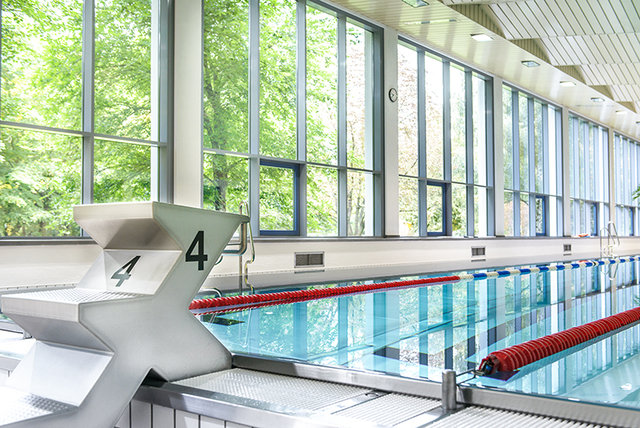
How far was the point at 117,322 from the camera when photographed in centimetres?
186

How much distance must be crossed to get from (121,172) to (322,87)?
3.82 metres

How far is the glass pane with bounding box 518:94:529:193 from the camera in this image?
50.9 feet

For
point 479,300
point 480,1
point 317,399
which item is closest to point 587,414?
point 317,399

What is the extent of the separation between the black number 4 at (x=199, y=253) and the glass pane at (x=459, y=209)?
11.0 meters

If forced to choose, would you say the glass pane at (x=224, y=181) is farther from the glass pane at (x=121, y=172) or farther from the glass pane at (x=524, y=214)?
the glass pane at (x=524, y=214)

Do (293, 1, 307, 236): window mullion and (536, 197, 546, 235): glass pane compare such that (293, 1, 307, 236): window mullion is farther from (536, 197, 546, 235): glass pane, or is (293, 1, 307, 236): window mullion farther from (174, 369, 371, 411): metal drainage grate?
(536, 197, 546, 235): glass pane

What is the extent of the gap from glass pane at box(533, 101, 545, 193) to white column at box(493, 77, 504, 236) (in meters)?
2.61

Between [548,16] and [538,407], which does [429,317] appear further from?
[548,16]

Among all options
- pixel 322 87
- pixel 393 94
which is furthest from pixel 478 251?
pixel 322 87

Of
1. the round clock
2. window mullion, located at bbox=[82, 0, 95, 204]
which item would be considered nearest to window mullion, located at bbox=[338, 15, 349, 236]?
the round clock

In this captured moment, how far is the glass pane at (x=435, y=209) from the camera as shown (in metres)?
12.1

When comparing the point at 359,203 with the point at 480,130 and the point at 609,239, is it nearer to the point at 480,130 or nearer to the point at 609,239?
the point at 480,130

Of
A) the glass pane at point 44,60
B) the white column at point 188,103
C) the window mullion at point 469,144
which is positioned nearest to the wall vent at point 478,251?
the window mullion at point 469,144

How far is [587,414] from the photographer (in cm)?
166
